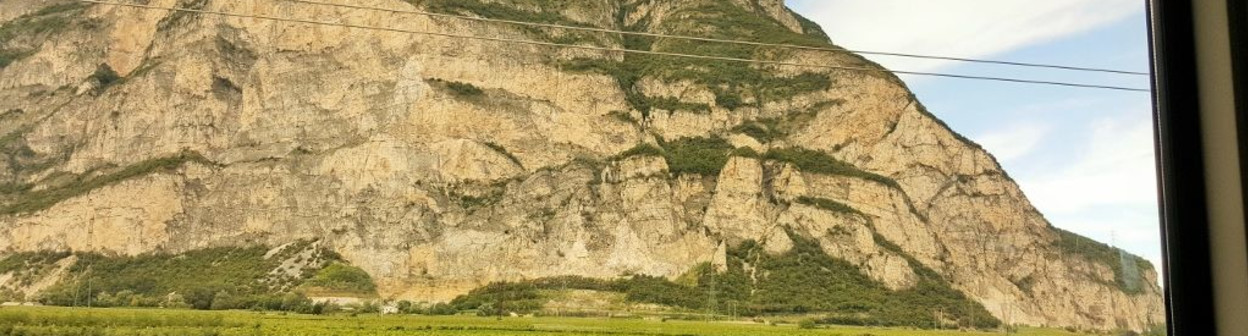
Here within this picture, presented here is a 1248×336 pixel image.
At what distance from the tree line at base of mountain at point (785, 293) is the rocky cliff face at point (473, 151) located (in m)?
0.58

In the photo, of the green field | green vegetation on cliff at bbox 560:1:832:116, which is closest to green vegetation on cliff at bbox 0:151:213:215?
the green field

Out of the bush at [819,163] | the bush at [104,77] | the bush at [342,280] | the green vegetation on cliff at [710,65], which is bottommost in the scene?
the bush at [342,280]

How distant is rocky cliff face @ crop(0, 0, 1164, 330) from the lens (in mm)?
24125

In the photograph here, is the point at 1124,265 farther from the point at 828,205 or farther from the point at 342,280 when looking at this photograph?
the point at 828,205

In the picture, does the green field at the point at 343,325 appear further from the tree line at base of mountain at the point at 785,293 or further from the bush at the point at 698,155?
the bush at the point at 698,155

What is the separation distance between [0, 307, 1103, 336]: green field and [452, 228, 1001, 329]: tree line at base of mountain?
0.57m

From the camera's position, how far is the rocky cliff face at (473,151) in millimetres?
24125

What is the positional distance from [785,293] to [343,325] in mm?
10220

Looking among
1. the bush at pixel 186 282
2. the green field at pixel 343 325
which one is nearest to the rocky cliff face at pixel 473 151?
the bush at pixel 186 282

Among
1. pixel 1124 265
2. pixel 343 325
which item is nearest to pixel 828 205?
pixel 343 325

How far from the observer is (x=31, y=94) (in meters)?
26.6

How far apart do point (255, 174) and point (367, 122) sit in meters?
3.78

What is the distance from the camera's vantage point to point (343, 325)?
1833 cm

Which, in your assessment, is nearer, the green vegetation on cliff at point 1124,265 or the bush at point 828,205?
the green vegetation on cliff at point 1124,265
